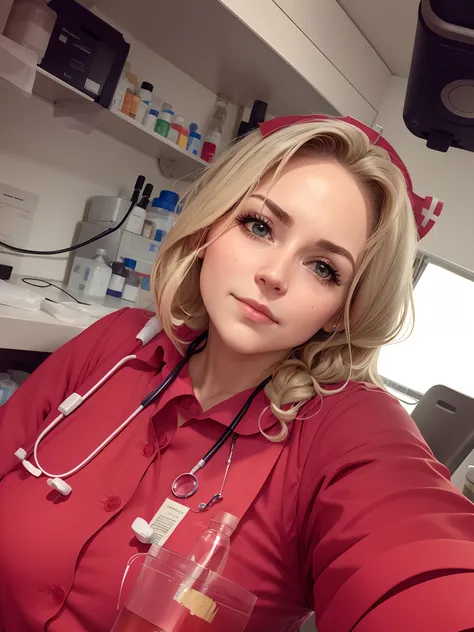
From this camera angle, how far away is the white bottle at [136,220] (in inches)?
70.1

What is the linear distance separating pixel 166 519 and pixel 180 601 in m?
0.21

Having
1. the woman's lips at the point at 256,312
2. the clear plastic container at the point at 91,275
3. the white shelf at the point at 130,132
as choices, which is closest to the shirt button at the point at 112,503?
the woman's lips at the point at 256,312

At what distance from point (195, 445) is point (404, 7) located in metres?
1.68

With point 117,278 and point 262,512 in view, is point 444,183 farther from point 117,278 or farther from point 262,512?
point 262,512

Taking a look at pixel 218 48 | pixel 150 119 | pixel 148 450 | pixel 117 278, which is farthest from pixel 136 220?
pixel 148 450

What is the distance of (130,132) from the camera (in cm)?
172

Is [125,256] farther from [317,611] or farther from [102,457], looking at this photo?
[317,611]

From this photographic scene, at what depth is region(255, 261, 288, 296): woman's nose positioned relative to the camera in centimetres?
77

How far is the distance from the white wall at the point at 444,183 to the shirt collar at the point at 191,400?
1.55 metres

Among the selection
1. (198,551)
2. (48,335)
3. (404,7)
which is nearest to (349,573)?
(198,551)

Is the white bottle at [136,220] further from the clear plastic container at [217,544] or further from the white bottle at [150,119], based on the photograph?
the clear plastic container at [217,544]

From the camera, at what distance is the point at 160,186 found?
6.73 feet

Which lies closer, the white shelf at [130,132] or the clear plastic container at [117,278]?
the white shelf at [130,132]

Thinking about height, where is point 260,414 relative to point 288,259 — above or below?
below
